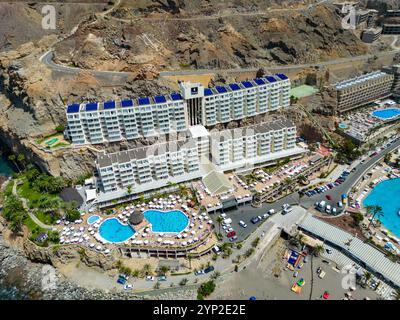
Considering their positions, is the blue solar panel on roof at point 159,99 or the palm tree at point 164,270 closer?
the palm tree at point 164,270

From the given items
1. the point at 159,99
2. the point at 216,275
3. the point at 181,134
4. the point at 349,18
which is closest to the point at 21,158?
the point at 159,99

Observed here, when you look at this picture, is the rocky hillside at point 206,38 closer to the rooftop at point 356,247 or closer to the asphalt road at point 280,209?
the asphalt road at point 280,209

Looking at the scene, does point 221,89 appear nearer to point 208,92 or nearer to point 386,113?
point 208,92

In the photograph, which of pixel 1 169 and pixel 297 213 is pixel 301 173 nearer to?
pixel 297 213

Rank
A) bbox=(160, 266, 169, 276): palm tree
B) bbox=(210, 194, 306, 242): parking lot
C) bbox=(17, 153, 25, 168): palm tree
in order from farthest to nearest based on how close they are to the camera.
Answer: bbox=(17, 153, 25, 168): palm tree
bbox=(210, 194, 306, 242): parking lot
bbox=(160, 266, 169, 276): palm tree

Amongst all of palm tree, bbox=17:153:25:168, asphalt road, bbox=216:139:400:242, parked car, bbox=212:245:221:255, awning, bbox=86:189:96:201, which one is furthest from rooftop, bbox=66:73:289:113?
parked car, bbox=212:245:221:255

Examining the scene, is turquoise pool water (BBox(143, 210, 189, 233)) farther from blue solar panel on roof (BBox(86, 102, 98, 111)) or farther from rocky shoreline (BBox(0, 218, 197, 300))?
blue solar panel on roof (BBox(86, 102, 98, 111))

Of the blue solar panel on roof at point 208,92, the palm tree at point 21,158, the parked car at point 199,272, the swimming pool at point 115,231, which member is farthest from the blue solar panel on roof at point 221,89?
the palm tree at point 21,158
